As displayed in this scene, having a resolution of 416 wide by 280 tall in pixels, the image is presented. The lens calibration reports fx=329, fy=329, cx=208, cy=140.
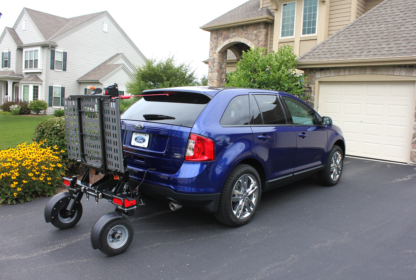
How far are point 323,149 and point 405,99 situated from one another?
4.29m

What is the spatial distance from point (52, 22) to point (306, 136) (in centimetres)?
2899

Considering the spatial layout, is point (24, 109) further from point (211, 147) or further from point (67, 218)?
point (211, 147)

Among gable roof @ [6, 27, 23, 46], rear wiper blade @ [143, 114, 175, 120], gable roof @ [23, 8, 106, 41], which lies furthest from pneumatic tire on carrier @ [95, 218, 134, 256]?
gable roof @ [6, 27, 23, 46]

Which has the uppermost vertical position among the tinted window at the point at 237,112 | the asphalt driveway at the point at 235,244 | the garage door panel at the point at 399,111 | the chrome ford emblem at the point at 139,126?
the garage door panel at the point at 399,111

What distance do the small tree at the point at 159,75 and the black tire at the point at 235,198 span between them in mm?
15996

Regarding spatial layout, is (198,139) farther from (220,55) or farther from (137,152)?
(220,55)

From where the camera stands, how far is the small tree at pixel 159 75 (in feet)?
64.7

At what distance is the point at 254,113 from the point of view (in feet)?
14.7

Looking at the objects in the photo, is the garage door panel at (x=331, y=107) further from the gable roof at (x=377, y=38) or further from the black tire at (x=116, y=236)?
the black tire at (x=116, y=236)

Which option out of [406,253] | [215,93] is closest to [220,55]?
[215,93]

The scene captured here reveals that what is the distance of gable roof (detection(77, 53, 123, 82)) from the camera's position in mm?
26672

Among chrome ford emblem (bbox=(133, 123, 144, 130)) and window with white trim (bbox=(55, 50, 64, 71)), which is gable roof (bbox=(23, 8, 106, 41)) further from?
chrome ford emblem (bbox=(133, 123, 144, 130))

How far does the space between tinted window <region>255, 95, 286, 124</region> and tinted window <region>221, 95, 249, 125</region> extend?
335 millimetres

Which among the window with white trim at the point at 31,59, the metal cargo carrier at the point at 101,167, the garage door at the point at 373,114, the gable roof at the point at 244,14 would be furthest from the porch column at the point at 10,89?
the metal cargo carrier at the point at 101,167
